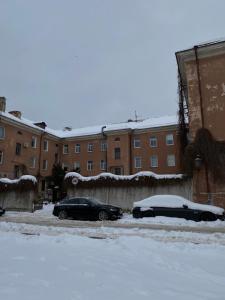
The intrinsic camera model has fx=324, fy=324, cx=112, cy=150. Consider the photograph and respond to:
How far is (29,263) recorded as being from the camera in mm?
6996

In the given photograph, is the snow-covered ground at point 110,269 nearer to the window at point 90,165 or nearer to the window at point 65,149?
the window at point 90,165

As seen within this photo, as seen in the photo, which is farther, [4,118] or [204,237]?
[4,118]

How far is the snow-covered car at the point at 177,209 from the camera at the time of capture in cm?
1856

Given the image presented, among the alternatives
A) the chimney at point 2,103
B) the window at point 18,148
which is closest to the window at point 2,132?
the window at point 18,148

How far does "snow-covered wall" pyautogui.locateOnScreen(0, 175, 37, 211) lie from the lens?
2975cm

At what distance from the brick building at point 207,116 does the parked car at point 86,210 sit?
7350mm

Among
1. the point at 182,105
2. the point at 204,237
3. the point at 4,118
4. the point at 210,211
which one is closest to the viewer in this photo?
the point at 204,237

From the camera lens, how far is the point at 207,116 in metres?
26.1

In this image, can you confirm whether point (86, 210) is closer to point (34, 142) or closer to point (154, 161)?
point (154, 161)

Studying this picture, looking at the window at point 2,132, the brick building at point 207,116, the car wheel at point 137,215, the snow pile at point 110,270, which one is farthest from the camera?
the window at point 2,132

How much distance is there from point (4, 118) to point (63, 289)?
38.5 metres

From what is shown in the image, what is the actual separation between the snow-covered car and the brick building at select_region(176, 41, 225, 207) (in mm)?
4825

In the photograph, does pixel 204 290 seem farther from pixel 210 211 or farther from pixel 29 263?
pixel 210 211

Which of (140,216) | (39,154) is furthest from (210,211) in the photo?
(39,154)
